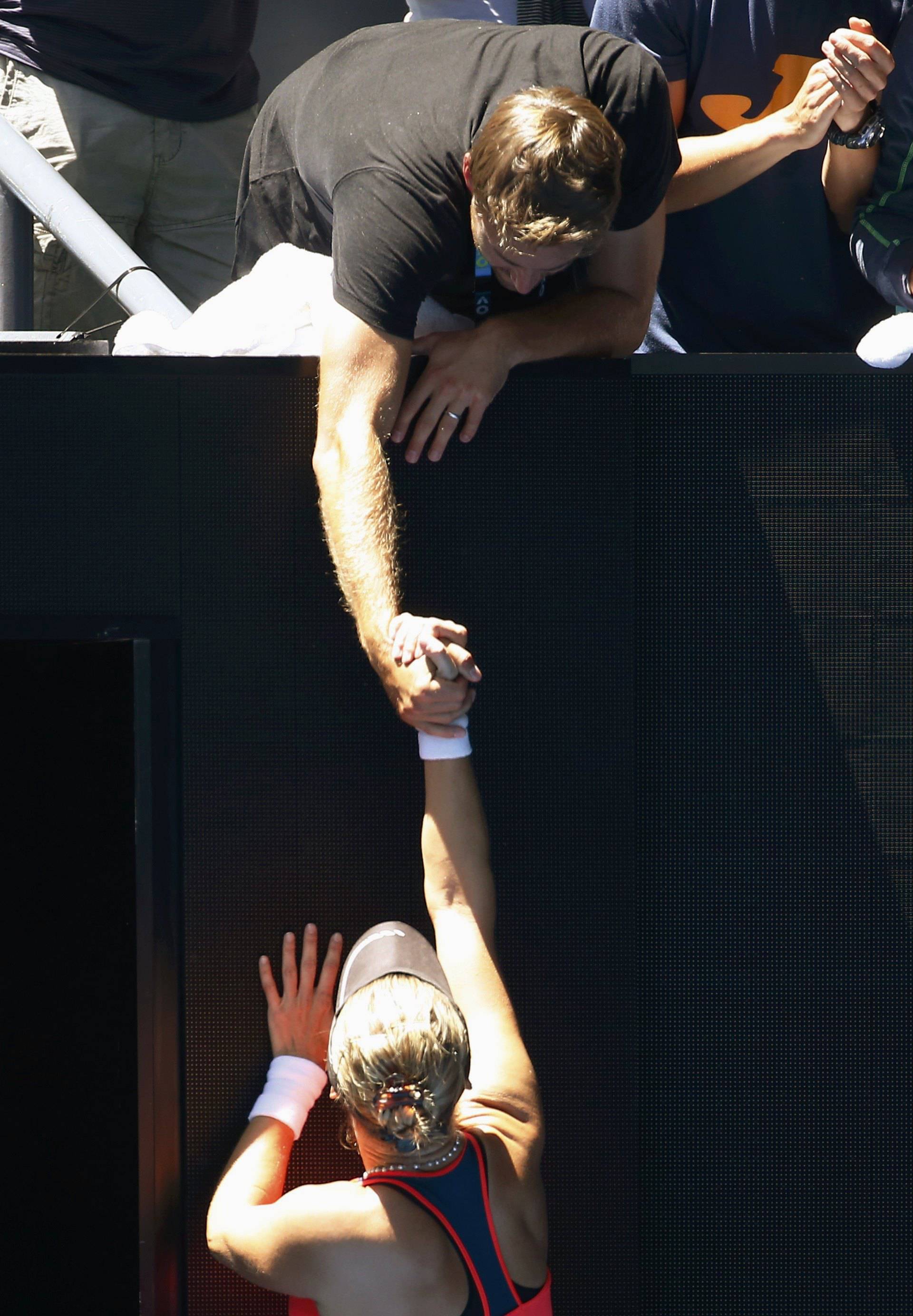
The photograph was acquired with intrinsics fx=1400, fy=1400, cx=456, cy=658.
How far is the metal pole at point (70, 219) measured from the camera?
252cm

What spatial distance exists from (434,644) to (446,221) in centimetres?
63

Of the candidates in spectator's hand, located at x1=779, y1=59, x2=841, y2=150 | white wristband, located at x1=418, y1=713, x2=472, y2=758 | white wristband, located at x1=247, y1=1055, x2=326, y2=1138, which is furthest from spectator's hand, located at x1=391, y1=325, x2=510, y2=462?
white wristband, located at x1=247, y1=1055, x2=326, y2=1138

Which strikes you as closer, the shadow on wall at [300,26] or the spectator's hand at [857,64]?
the spectator's hand at [857,64]

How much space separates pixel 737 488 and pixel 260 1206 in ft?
4.24

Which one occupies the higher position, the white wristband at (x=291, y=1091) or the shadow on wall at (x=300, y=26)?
the shadow on wall at (x=300, y=26)

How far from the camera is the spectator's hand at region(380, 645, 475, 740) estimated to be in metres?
1.96

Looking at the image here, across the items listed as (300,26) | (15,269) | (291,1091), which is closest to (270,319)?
(15,269)

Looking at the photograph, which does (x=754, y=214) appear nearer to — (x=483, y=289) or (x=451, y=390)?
(x=483, y=289)

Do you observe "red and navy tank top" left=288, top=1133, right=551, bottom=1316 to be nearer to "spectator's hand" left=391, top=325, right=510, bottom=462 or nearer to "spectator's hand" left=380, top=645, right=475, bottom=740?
"spectator's hand" left=380, top=645, right=475, bottom=740

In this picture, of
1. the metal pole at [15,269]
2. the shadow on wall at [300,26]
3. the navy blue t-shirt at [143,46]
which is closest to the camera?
the metal pole at [15,269]

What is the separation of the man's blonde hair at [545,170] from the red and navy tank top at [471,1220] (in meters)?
1.28

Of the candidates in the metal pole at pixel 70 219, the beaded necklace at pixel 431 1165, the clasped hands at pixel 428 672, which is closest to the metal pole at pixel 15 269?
the metal pole at pixel 70 219

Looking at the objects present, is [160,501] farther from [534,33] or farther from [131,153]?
[131,153]

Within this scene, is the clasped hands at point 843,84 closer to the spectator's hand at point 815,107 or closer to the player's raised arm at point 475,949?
the spectator's hand at point 815,107
